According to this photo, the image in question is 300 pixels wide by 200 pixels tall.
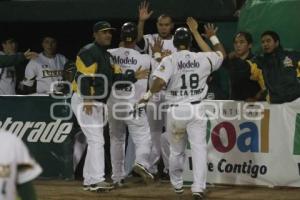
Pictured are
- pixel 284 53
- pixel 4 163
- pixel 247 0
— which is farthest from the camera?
pixel 247 0

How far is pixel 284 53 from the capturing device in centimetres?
915

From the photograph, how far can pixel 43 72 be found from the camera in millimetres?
11547

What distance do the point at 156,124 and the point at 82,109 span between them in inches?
52.4

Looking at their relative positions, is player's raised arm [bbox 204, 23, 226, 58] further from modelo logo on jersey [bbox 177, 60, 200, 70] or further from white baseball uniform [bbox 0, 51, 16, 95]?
white baseball uniform [bbox 0, 51, 16, 95]

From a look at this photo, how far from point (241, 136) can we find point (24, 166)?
591 centimetres

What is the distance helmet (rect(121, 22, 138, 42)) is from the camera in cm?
906

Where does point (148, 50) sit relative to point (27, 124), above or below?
above

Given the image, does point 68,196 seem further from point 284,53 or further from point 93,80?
point 284,53

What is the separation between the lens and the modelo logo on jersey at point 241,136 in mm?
9062

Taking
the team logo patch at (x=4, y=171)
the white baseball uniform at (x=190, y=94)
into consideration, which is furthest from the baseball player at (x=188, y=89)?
the team logo patch at (x=4, y=171)

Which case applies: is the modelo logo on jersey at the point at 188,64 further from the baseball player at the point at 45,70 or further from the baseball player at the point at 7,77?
the baseball player at the point at 7,77

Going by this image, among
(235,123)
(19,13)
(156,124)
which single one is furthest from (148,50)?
(19,13)

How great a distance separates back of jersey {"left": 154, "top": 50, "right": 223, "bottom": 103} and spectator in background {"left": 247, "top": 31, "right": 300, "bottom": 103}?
1152 millimetres

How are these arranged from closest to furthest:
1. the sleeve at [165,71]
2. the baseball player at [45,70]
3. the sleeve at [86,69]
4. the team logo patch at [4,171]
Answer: the team logo patch at [4,171] < the sleeve at [165,71] < the sleeve at [86,69] < the baseball player at [45,70]
